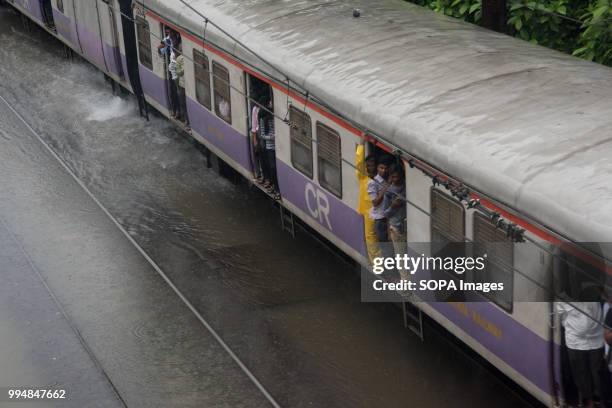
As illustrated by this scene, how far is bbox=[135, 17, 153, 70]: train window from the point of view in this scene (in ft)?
56.2

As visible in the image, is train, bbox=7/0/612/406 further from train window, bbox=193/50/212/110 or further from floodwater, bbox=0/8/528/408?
floodwater, bbox=0/8/528/408

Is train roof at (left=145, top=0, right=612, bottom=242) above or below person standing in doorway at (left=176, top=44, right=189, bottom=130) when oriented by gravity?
above

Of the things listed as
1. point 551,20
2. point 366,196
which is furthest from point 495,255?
point 551,20

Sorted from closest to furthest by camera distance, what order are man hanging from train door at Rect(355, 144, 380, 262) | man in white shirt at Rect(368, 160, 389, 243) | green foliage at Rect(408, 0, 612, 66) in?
man in white shirt at Rect(368, 160, 389, 243) < man hanging from train door at Rect(355, 144, 380, 262) < green foliage at Rect(408, 0, 612, 66)

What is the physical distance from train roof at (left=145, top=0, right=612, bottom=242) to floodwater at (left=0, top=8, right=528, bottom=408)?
2.60 m

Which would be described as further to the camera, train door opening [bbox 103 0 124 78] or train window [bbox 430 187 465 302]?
train door opening [bbox 103 0 124 78]

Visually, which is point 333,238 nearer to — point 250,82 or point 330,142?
point 330,142

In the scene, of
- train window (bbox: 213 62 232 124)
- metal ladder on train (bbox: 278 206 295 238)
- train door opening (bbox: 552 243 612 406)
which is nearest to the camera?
train door opening (bbox: 552 243 612 406)

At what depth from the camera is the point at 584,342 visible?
8445 millimetres

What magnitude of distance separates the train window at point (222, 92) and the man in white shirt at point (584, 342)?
6986 mm

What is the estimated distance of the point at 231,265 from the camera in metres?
14.1

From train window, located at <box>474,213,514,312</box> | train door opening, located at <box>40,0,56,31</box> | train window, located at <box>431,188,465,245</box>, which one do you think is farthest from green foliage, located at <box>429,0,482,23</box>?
train door opening, located at <box>40,0,56,31</box>

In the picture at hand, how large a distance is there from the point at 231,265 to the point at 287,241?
965 millimetres

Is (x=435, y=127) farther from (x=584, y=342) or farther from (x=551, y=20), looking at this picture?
(x=551, y=20)
